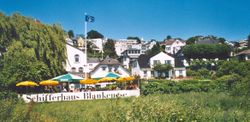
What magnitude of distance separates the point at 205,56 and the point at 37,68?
61.8 metres

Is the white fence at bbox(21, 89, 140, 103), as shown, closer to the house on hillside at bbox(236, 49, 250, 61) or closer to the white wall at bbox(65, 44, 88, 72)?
the white wall at bbox(65, 44, 88, 72)

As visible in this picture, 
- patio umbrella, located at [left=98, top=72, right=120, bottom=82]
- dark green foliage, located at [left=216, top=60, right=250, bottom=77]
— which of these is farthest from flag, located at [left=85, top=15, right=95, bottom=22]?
dark green foliage, located at [left=216, top=60, right=250, bottom=77]

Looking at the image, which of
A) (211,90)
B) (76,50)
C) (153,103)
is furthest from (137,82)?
(153,103)

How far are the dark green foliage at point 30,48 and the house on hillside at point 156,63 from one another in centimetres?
3232

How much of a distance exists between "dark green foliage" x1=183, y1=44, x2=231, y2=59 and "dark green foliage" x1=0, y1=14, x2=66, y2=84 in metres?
53.0

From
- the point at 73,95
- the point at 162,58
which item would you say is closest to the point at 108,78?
the point at 73,95

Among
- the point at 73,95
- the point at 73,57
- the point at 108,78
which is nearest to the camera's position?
the point at 73,95

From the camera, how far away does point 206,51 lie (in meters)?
90.6

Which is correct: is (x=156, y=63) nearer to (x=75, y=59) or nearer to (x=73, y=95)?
(x=75, y=59)

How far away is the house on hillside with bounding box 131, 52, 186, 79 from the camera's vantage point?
72188 millimetres

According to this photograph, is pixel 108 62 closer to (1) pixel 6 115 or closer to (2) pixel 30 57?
(2) pixel 30 57

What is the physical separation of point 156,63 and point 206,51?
72.2 feet

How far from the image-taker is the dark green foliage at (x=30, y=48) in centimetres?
3416

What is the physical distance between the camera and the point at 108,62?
6475 centimetres
